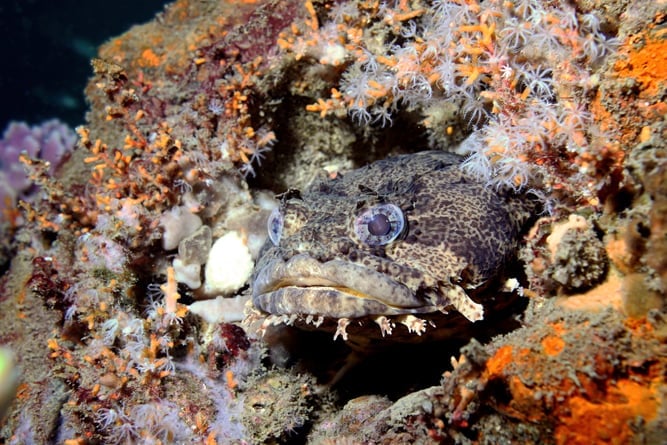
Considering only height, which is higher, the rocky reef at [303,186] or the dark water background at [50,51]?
the dark water background at [50,51]

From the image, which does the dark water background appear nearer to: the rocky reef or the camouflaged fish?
the rocky reef

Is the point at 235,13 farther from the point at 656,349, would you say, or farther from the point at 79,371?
the point at 656,349

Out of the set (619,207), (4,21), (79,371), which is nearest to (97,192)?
(79,371)

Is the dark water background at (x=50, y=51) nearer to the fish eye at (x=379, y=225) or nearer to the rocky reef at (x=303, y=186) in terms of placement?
the rocky reef at (x=303, y=186)

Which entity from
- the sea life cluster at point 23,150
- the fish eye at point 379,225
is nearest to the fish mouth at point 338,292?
the fish eye at point 379,225

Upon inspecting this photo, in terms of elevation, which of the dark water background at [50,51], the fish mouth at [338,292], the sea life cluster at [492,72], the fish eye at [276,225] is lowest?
the fish mouth at [338,292]

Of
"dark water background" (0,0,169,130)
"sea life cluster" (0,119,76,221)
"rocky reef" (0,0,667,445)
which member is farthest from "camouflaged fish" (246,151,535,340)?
"dark water background" (0,0,169,130)
